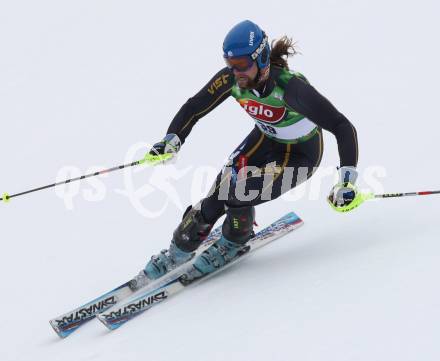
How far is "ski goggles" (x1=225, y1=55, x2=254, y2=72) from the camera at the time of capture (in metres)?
4.30

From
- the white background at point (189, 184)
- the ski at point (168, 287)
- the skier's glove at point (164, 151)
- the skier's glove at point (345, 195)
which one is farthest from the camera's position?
the skier's glove at point (164, 151)

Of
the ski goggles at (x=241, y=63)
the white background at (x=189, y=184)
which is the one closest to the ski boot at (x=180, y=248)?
→ the white background at (x=189, y=184)

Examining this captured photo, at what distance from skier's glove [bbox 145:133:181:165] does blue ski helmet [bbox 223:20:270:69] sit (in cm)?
103

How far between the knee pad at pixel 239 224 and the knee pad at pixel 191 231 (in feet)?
0.58

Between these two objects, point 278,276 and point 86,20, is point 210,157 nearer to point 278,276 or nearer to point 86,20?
point 278,276

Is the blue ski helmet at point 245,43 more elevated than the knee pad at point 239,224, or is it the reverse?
the blue ski helmet at point 245,43

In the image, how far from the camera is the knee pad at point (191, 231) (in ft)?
16.6

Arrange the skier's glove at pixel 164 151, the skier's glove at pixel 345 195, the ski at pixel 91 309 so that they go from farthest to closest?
1. the skier's glove at pixel 164 151
2. the ski at pixel 91 309
3. the skier's glove at pixel 345 195

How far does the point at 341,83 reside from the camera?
10.8 meters

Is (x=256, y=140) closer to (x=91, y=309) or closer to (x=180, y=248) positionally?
(x=180, y=248)

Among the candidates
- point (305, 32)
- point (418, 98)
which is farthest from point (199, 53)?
point (418, 98)

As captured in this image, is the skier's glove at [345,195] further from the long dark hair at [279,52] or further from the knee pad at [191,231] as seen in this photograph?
the knee pad at [191,231]

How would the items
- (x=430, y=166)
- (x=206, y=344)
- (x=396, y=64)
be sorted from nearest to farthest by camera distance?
(x=206, y=344) → (x=430, y=166) → (x=396, y=64)

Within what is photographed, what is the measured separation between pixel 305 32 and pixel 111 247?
26.5ft
